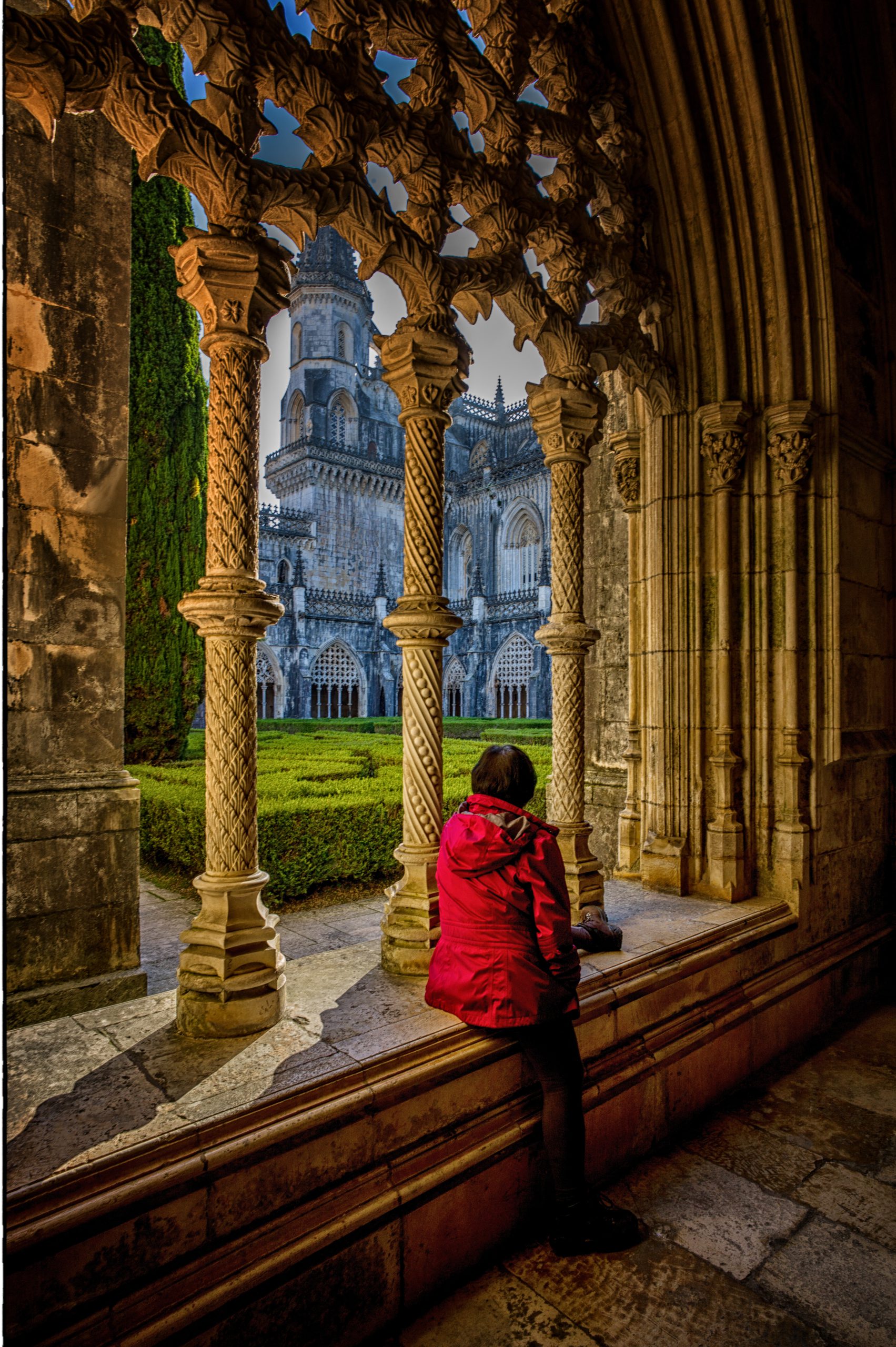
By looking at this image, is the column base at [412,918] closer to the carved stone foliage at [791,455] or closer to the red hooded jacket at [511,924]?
the red hooded jacket at [511,924]

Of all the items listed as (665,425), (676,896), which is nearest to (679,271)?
(665,425)

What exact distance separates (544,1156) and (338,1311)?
674 mm

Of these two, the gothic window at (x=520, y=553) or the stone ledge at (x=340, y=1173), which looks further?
the gothic window at (x=520, y=553)

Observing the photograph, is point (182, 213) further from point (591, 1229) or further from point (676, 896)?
point (591, 1229)

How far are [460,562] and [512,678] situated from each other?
905cm

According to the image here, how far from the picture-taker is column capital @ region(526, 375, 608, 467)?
3031 millimetres

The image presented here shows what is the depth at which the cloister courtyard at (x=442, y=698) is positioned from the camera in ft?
5.72

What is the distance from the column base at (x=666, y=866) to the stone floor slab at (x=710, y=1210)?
1227mm

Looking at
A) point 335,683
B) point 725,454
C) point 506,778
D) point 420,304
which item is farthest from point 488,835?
point 335,683

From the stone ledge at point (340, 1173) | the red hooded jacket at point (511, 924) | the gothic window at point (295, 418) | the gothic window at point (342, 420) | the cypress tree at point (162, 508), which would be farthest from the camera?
the gothic window at point (295, 418)

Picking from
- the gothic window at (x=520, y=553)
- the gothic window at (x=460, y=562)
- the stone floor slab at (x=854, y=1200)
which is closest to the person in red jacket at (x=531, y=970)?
the stone floor slab at (x=854, y=1200)

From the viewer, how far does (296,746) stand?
31.6 feet

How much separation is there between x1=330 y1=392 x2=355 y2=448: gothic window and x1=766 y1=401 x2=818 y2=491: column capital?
3053cm

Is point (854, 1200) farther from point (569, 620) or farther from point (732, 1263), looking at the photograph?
point (569, 620)
